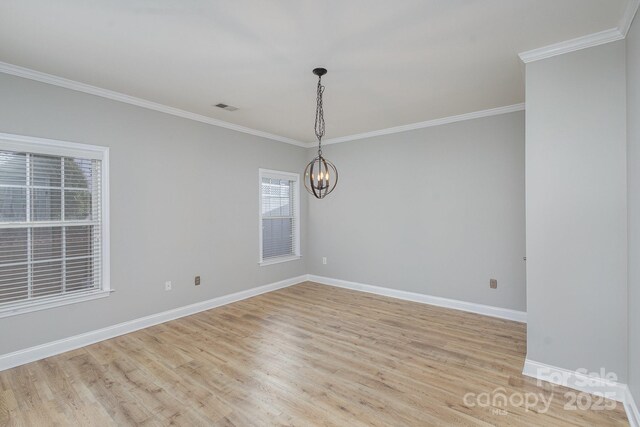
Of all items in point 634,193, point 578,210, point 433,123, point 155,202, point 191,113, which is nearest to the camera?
point 634,193

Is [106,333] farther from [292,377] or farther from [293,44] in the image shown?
[293,44]

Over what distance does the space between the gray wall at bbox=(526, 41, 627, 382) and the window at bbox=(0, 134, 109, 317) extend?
4.20 m

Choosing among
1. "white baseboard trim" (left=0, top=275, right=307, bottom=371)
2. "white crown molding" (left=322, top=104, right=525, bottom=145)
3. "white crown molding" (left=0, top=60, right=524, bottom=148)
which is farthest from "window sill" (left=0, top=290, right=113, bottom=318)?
"white crown molding" (left=322, top=104, right=525, bottom=145)

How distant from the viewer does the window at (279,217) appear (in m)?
5.27

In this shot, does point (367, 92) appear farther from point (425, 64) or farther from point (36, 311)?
point (36, 311)

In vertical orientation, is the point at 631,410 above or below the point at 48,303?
below

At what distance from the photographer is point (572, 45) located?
7.93ft

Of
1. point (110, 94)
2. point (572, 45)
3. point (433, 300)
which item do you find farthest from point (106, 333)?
point (572, 45)

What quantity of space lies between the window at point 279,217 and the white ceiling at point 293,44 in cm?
188

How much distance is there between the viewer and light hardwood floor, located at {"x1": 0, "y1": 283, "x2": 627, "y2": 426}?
2.12 metres

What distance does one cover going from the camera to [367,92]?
136 inches

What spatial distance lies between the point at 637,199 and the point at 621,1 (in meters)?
1.25

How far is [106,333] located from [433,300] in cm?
414

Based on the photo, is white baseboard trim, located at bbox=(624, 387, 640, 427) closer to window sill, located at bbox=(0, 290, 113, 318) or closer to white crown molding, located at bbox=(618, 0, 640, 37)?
white crown molding, located at bbox=(618, 0, 640, 37)
